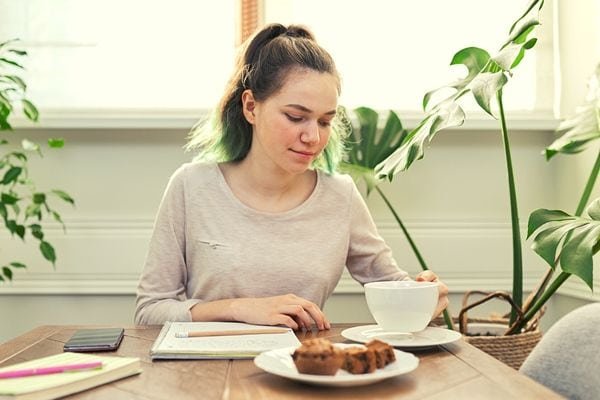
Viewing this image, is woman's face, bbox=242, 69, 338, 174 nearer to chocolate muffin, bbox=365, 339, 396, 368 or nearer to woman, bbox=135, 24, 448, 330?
woman, bbox=135, 24, 448, 330

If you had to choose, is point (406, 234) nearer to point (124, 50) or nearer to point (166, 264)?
point (166, 264)

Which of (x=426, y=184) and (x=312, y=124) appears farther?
(x=426, y=184)

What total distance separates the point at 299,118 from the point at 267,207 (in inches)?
8.9

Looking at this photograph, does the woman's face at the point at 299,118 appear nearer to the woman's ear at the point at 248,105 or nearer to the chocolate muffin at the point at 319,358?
the woman's ear at the point at 248,105

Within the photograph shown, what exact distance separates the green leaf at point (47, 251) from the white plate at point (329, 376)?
1447 mm

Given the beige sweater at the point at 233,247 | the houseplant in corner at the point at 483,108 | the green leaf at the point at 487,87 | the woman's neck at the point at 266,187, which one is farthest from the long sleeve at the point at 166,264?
the green leaf at the point at 487,87

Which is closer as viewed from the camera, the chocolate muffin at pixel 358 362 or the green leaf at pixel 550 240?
the chocolate muffin at pixel 358 362

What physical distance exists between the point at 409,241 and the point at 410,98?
0.51 metres

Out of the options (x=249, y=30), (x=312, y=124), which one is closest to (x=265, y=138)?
(x=312, y=124)

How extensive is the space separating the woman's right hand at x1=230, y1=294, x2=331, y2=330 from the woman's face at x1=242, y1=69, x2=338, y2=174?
16.3 inches

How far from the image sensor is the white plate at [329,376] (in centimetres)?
98

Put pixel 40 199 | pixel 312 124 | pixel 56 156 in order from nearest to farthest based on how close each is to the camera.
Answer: pixel 312 124
pixel 40 199
pixel 56 156

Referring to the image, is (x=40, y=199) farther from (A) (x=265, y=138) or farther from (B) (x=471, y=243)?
(B) (x=471, y=243)

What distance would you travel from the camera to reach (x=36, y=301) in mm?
2682
